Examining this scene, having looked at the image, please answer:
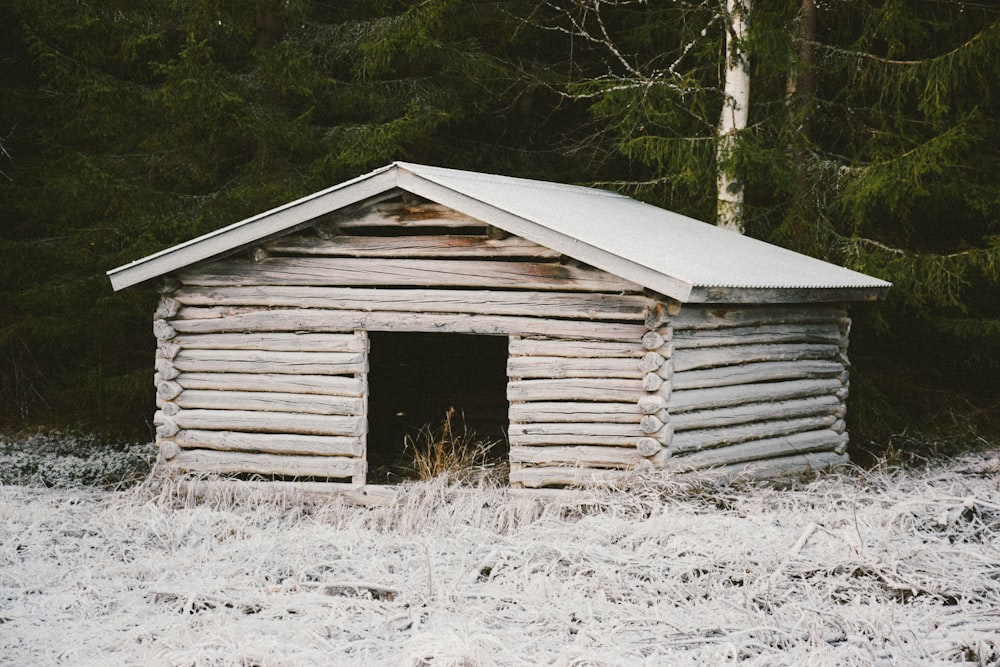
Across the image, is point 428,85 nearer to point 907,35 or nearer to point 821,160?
point 821,160

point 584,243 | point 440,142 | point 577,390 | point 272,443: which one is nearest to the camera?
point 584,243

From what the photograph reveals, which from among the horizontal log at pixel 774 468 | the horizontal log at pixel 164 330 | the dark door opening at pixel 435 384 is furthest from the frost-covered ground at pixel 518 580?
the dark door opening at pixel 435 384

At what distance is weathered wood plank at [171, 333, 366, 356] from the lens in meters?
9.05

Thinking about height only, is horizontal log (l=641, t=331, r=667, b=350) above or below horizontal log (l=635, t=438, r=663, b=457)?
above

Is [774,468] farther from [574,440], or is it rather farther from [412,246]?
[412,246]

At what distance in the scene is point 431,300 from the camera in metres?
8.85

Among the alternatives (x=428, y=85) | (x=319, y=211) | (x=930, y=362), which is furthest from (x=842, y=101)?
(x=319, y=211)

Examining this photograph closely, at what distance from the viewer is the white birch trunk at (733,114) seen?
40.4ft

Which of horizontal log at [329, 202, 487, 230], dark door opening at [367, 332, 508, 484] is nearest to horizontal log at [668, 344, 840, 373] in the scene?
horizontal log at [329, 202, 487, 230]

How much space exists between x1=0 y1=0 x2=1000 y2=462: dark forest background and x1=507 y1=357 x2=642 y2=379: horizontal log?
4.69 metres

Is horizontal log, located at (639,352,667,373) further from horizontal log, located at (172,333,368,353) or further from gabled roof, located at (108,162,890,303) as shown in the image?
horizontal log, located at (172,333,368,353)

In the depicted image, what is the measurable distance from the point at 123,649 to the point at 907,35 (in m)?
12.2

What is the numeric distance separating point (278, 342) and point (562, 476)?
9.57ft

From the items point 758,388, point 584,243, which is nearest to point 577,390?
point 584,243
